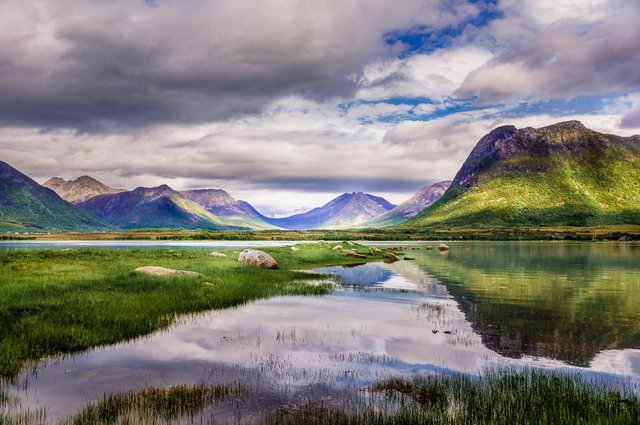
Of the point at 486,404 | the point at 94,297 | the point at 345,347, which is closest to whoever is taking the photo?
the point at 486,404

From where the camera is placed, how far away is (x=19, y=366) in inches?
559

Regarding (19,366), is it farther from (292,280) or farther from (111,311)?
(292,280)

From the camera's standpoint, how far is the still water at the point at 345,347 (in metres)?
13.2

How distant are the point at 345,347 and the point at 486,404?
307 inches

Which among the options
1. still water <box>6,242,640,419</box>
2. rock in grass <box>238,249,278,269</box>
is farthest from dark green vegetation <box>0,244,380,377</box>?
rock in grass <box>238,249,278,269</box>

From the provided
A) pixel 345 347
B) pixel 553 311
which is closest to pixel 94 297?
pixel 345 347

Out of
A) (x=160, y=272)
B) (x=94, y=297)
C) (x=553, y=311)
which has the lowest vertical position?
(x=553, y=311)

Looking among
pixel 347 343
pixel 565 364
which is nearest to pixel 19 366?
pixel 347 343

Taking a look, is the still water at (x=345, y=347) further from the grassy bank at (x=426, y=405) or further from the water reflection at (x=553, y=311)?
the grassy bank at (x=426, y=405)

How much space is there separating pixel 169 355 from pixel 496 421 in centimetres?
1239

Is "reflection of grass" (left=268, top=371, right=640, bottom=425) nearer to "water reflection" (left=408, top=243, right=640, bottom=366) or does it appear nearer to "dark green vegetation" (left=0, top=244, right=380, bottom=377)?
"water reflection" (left=408, top=243, right=640, bottom=366)

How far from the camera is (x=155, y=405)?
37.0 ft

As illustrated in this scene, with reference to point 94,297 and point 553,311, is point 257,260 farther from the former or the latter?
point 553,311

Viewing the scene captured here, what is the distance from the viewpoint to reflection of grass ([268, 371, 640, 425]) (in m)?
10.5
